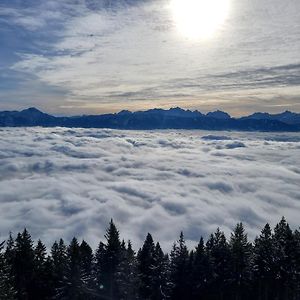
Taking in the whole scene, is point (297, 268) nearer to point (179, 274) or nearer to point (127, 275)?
point (179, 274)

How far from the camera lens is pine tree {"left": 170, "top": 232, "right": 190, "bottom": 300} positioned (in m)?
65.2

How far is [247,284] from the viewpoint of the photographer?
206 feet

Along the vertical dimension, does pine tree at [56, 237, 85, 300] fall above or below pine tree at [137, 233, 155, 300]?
above

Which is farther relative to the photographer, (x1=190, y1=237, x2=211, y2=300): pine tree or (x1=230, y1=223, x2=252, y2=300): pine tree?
(x1=190, y1=237, x2=211, y2=300): pine tree

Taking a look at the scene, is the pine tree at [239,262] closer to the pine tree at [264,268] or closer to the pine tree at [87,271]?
the pine tree at [264,268]

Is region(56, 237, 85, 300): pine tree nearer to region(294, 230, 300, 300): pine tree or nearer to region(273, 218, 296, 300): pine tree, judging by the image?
region(273, 218, 296, 300): pine tree

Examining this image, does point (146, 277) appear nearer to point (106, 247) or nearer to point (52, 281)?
point (106, 247)

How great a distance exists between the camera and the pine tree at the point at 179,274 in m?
65.2

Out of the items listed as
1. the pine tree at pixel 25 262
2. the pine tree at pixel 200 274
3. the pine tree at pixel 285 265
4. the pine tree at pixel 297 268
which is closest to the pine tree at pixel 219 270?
the pine tree at pixel 200 274

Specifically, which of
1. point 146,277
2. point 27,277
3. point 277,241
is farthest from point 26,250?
point 277,241

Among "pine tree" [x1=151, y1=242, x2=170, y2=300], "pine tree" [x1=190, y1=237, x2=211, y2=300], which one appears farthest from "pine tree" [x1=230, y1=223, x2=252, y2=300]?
"pine tree" [x1=151, y1=242, x2=170, y2=300]

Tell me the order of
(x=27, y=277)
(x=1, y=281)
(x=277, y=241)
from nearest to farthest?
(x=1, y=281) → (x=27, y=277) → (x=277, y=241)

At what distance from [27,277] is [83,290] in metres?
10.6

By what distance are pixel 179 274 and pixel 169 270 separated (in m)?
1.81
